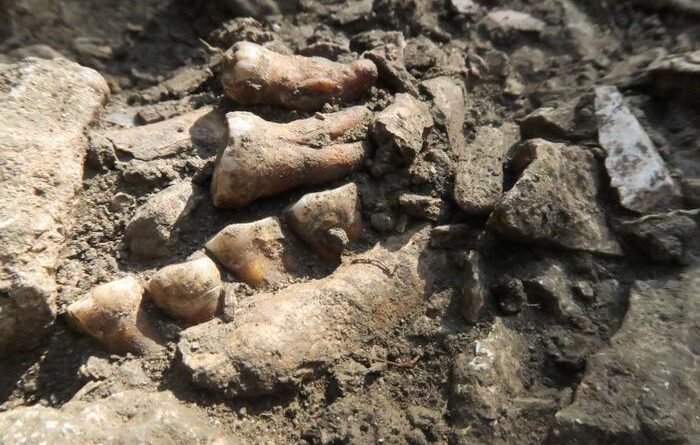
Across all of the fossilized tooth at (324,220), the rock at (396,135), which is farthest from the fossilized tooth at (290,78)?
the fossilized tooth at (324,220)

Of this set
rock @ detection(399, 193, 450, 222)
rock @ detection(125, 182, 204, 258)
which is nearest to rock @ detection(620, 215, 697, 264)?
rock @ detection(399, 193, 450, 222)

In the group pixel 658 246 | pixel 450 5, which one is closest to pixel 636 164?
pixel 658 246

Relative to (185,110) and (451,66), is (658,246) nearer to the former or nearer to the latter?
(451,66)

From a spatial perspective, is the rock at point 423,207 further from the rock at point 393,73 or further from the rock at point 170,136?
the rock at point 170,136

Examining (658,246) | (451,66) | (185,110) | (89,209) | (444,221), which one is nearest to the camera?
(658,246)

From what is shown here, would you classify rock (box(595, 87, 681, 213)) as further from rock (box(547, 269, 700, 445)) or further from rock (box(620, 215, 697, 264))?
rock (box(547, 269, 700, 445))

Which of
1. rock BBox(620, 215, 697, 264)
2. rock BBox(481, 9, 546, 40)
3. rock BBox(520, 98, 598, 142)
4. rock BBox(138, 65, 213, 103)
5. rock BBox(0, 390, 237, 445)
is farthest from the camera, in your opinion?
rock BBox(481, 9, 546, 40)

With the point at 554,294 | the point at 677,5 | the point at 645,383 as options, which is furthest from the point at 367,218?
the point at 677,5
